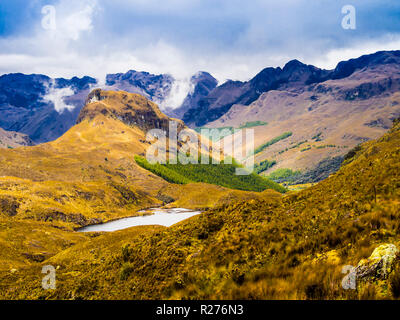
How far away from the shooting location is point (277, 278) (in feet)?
35.4

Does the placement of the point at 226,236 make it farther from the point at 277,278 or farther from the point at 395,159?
the point at 395,159

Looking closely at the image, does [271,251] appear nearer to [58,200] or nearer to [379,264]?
[379,264]

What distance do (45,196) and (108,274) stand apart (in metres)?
108

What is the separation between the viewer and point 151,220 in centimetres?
12694

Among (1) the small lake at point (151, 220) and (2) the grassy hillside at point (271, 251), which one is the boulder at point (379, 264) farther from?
(1) the small lake at point (151, 220)

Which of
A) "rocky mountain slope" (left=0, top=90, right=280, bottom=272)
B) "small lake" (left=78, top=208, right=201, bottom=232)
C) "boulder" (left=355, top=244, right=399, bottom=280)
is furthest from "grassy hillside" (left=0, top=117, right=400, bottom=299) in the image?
"small lake" (left=78, top=208, right=201, bottom=232)

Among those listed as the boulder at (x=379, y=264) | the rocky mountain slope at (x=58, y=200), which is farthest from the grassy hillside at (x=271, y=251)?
the rocky mountain slope at (x=58, y=200)

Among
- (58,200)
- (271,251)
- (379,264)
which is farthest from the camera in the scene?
(58,200)

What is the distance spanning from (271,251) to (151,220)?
391 ft

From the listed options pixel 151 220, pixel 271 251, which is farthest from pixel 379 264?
pixel 151 220

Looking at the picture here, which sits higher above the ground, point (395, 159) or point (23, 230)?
point (395, 159)

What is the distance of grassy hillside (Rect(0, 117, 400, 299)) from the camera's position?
10039 mm

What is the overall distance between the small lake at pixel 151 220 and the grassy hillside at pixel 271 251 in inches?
3630
